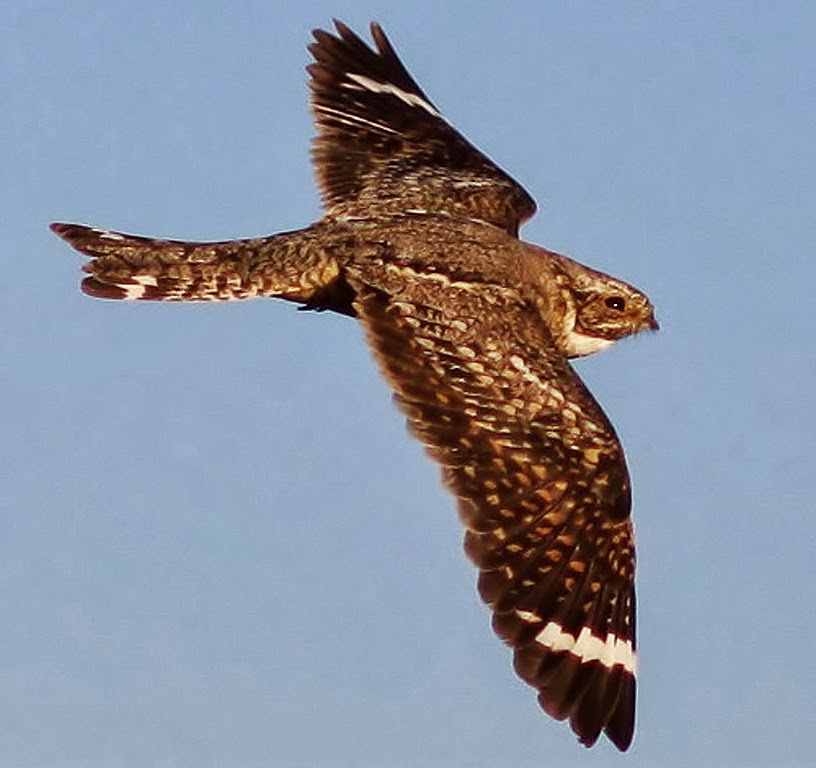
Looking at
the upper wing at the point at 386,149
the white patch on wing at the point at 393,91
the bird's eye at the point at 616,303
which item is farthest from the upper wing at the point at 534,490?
the white patch on wing at the point at 393,91

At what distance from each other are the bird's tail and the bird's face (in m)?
1.75

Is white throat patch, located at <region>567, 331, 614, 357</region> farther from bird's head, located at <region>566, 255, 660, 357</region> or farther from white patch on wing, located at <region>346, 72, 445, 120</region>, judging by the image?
white patch on wing, located at <region>346, 72, 445, 120</region>

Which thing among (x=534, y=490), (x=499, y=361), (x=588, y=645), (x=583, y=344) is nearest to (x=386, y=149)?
(x=583, y=344)

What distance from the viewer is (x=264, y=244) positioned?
14.4m

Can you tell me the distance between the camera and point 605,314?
1516 centimetres

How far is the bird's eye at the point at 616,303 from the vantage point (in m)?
15.2

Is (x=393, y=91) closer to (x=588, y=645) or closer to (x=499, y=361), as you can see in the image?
(x=499, y=361)

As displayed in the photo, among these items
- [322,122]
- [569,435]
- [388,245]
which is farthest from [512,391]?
[322,122]

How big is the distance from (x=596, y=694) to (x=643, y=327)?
3686mm

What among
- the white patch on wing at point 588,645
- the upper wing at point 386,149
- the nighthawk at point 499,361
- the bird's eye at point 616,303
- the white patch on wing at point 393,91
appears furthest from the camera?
the white patch on wing at point 393,91

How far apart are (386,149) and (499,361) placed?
4.51 meters

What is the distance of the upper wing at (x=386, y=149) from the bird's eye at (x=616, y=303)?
1.12 metres

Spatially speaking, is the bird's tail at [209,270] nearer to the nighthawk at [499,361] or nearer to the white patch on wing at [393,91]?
the nighthawk at [499,361]

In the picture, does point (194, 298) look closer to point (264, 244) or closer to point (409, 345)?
point (264, 244)
